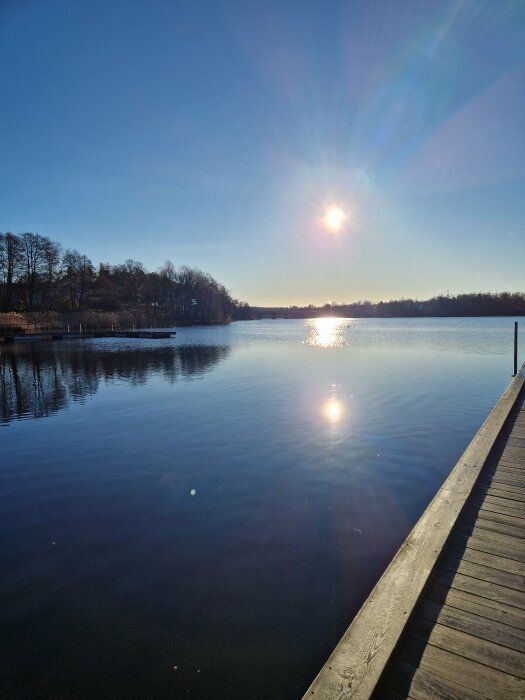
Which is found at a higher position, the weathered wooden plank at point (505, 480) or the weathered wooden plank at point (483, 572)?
the weathered wooden plank at point (483, 572)

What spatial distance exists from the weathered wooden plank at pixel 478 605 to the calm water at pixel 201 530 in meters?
1.05

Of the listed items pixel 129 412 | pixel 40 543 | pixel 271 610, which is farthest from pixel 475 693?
pixel 129 412

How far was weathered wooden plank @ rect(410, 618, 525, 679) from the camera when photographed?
2.62 m

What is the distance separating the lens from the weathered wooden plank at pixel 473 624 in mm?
2811

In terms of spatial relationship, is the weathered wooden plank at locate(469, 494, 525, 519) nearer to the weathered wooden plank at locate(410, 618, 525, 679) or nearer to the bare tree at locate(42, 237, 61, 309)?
the weathered wooden plank at locate(410, 618, 525, 679)

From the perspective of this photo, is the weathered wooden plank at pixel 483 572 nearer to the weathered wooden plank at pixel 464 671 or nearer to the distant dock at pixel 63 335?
the weathered wooden plank at pixel 464 671

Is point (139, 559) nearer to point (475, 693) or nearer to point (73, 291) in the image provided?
point (475, 693)

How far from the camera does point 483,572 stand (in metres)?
3.59

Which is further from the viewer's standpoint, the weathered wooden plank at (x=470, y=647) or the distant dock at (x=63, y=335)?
the distant dock at (x=63, y=335)

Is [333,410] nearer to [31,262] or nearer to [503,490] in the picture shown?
[503,490]

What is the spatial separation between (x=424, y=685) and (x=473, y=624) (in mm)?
775

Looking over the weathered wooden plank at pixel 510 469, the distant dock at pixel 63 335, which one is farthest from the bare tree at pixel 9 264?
the weathered wooden plank at pixel 510 469

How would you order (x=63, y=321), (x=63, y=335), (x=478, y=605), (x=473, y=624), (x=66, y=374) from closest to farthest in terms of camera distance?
(x=473, y=624), (x=478, y=605), (x=66, y=374), (x=63, y=335), (x=63, y=321)

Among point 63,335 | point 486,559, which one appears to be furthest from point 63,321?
point 486,559
